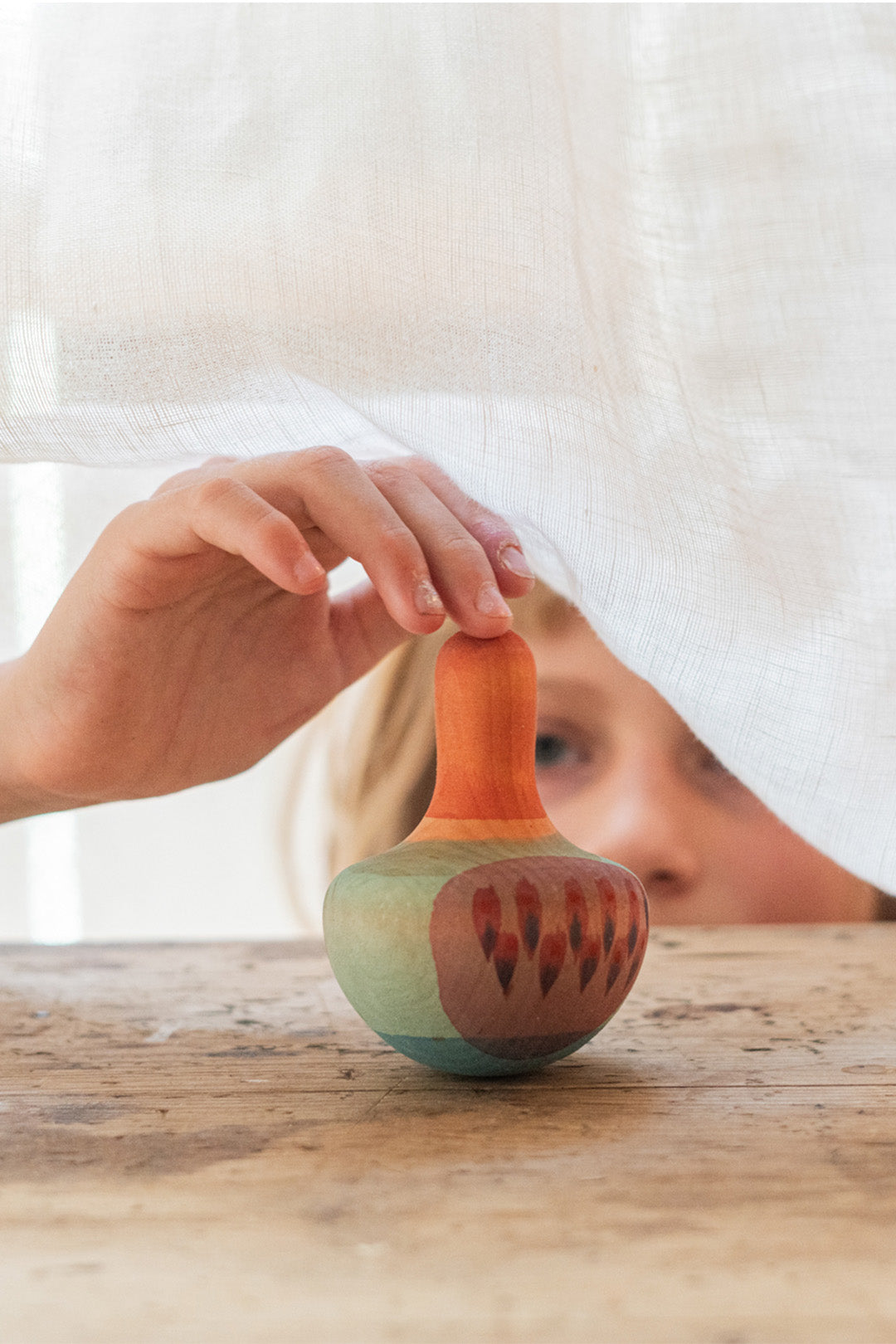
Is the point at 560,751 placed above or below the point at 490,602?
below

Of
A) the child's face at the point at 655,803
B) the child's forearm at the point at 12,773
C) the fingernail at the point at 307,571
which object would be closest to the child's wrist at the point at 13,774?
the child's forearm at the point at 12,773

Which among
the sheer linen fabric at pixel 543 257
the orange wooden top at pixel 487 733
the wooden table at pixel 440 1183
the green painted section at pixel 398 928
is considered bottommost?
the wooden table at pixel 440 1183

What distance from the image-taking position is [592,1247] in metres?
0.28

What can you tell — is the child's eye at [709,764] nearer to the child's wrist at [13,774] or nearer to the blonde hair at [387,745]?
the blonde hair at [387,745]

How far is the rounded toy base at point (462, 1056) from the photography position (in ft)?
1.30

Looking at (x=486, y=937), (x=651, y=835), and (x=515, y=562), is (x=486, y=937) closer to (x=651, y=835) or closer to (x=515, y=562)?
(x=515, y=562)

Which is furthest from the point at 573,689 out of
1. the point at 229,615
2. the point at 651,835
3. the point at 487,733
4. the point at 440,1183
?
the point at 440,1183

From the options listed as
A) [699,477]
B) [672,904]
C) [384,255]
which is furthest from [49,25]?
[672,904]

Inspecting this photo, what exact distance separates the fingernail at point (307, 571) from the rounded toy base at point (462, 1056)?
0.17 m

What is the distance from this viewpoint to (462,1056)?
401 millimetres

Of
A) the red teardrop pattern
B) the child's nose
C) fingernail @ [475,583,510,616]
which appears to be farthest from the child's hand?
the child's nose

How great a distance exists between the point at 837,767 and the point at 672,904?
0.77 metres

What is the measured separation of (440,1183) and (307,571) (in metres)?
0.22

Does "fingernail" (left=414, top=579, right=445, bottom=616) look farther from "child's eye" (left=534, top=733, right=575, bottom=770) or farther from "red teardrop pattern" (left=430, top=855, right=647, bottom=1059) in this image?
"child's eye" (left=534, top=733, right=575, bottom=770)
